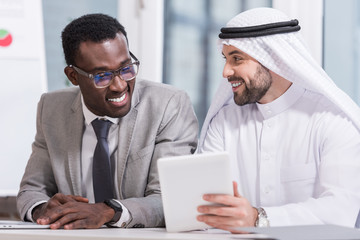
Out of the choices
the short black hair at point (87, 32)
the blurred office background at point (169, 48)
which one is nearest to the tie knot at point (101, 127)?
the short black hair at point (87, 32)

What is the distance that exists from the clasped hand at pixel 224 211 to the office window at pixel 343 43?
5.53 feet

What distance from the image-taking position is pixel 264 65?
2424 mm

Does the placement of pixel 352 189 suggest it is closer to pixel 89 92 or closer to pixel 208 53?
pixel 89 92

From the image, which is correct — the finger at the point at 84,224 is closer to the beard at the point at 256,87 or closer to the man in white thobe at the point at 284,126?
the man in white thobe at the point at 284,126

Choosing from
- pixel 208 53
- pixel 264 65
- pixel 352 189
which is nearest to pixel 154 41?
pixel 208 53

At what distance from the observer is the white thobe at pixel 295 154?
7.07 ft

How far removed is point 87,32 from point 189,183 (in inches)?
47.7

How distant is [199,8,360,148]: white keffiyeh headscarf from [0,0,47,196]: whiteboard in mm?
1743

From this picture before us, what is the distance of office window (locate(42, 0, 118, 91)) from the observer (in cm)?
428

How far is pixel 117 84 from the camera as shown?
2.49m

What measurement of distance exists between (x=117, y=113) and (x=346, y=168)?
3.60ft

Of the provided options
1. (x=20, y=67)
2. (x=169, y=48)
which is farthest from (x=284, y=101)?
(x=20, y=67)

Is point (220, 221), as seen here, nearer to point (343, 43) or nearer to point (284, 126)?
point (284, 126)

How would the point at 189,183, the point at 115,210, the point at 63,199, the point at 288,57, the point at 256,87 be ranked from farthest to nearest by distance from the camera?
1. the point at 256,87
2. the point at 288,57
3. the point at 63,199
4. the point at 115,210
5. the point at 189,183
